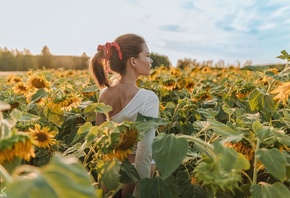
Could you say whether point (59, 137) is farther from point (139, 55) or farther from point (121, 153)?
point (121, 153)

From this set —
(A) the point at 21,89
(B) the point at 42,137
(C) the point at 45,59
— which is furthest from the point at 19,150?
(C) the point at 45,59

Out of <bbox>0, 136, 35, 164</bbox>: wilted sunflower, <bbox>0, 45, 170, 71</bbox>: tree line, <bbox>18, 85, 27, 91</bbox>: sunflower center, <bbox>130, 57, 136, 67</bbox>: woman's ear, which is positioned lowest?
<bbox>0, 45, 170, 71</bbox>: tree line

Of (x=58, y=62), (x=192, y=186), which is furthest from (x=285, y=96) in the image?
(x=58, y=62)

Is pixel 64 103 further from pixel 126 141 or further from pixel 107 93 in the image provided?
pixel 126 141

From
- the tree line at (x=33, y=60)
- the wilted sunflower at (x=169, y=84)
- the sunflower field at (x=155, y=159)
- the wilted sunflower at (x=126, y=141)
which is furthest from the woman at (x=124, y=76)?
the tree line at (x=33, y=60)

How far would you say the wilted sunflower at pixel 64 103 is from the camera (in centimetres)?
266

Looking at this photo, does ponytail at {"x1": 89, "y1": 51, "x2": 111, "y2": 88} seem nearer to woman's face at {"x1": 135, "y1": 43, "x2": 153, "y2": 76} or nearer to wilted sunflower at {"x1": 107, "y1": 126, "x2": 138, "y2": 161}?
woman's face at {"x1": 135, "y1": 43, "x2": 153, "y2": 76}

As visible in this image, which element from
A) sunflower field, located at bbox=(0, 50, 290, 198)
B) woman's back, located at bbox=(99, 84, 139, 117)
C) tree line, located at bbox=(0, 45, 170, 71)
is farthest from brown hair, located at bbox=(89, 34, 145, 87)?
tree line, located at bbox=(0, 45, 170, 71)

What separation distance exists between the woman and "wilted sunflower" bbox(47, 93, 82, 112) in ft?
0.54

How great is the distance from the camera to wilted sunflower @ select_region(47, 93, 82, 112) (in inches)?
105

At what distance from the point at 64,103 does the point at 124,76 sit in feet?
1.34

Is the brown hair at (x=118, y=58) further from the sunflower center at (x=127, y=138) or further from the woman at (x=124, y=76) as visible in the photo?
the sunflower center at (x=127, y=138)

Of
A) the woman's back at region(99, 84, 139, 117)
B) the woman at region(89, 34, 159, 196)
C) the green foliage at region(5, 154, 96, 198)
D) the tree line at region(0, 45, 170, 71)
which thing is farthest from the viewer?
the tree line at region(0, 45, 170, 71)

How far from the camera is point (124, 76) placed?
2.83m
